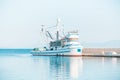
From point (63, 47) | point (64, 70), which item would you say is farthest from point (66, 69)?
point (63, 47)

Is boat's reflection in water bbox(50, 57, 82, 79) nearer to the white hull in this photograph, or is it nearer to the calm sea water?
the calm sea water

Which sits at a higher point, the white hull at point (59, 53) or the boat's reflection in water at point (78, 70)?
the white hull at point (59, 53)

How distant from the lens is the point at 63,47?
64688 mm

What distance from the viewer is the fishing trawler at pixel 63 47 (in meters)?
61.9

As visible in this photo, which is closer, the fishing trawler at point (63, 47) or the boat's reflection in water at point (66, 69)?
the boat's reflection in water at point (66, 69)

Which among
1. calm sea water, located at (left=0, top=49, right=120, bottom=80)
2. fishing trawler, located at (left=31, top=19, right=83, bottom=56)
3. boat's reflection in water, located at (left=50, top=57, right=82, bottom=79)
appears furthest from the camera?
fishing trawler, located at (left=31, top=19, right=83, bottom=56)

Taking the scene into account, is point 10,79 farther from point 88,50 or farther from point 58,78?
point 88,50

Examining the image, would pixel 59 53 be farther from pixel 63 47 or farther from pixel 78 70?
pixel 78 70

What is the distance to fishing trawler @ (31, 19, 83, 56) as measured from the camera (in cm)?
6190

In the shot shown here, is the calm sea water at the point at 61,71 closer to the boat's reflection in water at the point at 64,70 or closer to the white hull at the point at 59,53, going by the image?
the boat's reflection in water at the point at 64,70

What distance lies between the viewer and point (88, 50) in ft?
233

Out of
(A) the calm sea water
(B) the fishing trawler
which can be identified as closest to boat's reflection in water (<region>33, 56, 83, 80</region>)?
(A) the calm sea water

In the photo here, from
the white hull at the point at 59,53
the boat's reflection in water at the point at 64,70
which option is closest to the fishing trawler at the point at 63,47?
the white hull at the point at 59,53

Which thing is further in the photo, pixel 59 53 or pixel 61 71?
pixel 59 53
